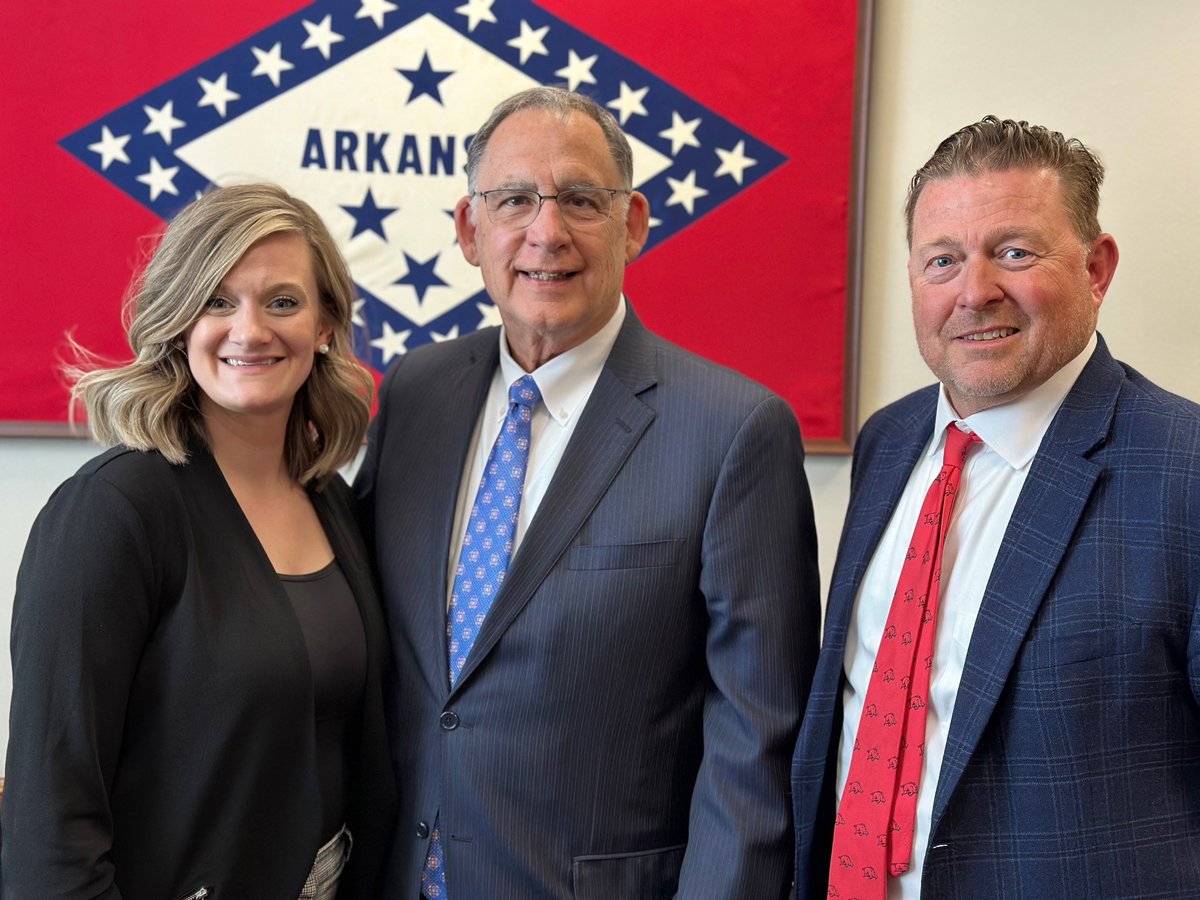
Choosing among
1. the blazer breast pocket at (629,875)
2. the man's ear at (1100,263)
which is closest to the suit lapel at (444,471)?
the blazer breast pocket at (629,875)

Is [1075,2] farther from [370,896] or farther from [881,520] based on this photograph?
[370,896]

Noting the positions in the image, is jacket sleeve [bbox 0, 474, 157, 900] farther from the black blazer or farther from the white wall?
the white wall

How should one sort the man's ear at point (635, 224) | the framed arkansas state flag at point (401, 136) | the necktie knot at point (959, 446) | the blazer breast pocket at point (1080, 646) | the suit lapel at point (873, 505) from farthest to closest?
the framed arkansas state flag at point (401, 136) < the man's ear at point (635, 224) < the suit lapel at point (873, 505) < the necktie knot at point (959, 446) < the blazer breast pocket at point (1080, 646)

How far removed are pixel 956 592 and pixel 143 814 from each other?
3.81 ft

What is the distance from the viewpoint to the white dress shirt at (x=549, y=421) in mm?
1732

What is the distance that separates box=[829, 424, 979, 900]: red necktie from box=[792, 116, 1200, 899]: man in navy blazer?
11 millimetres

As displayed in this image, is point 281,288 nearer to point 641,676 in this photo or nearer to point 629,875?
point 641,676

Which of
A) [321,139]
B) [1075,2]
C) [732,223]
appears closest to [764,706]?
[732,223]

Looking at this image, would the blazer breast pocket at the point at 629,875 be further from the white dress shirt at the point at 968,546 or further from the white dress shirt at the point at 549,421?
the white dress shirt at the point at 549,421

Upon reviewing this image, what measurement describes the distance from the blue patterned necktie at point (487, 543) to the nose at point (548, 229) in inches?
8.8

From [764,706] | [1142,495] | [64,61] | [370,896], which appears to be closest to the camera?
[1142,495]

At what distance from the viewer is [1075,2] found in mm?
2602

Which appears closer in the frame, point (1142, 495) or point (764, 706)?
point (1142, 495)

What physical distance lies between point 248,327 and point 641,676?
2.57 feet
